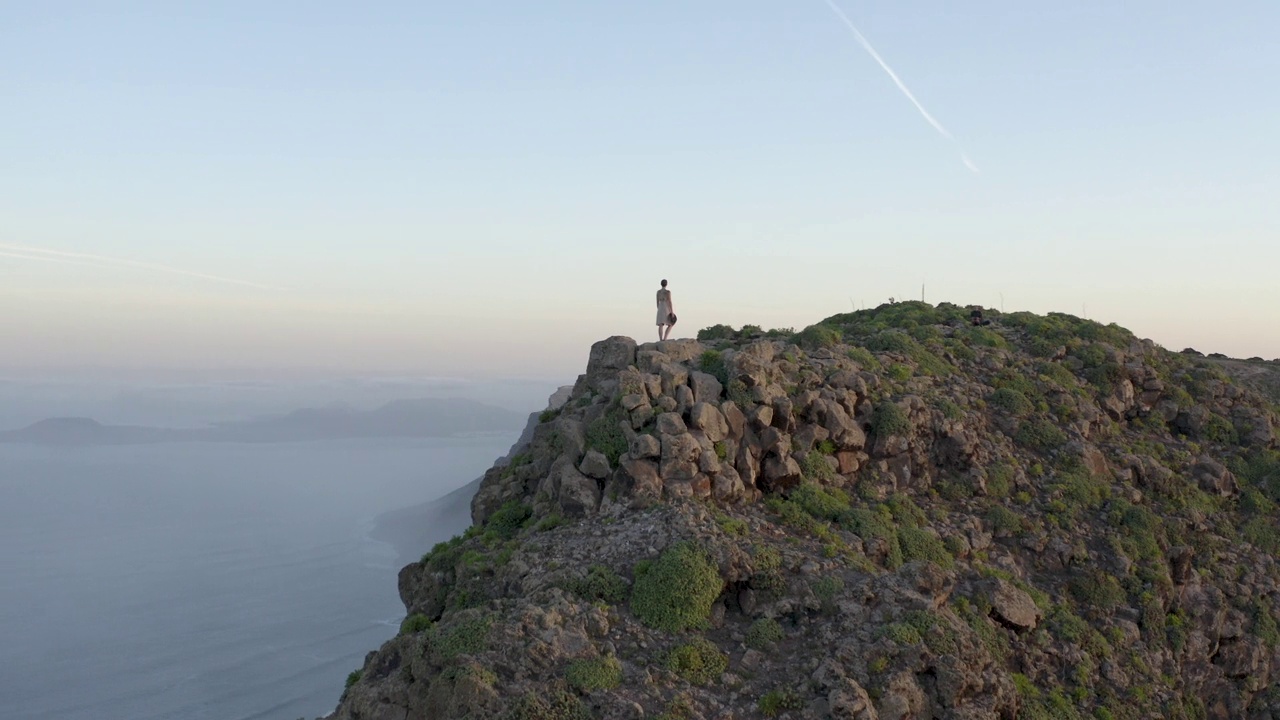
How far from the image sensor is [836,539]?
19.1 meters

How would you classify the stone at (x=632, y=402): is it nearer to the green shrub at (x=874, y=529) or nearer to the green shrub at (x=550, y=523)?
the green shrub at (x=550, y=523)

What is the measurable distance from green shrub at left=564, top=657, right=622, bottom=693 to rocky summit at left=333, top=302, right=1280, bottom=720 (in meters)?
0.05

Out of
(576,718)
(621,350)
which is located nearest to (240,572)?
(621,350)

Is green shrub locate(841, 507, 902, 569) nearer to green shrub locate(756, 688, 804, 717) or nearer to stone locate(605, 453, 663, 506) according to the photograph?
stone locate(605, 453, 663, 506)

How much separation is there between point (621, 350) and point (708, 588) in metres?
8.59

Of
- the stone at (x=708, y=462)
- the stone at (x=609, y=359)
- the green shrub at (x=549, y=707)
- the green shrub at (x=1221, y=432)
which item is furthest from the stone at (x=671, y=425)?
the green shrub at (x=1221, y=432)

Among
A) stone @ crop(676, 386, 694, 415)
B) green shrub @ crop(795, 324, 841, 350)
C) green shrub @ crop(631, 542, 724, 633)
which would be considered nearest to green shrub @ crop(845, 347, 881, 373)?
green shrub @ crop(795, 324, 841, 350)

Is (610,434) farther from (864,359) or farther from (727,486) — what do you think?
(864,359)

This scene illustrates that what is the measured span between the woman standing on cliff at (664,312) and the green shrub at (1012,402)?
10.4m

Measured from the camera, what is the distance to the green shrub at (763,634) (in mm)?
15523

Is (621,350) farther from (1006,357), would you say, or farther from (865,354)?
(1006,357)

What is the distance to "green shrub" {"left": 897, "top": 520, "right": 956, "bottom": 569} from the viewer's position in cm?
2016

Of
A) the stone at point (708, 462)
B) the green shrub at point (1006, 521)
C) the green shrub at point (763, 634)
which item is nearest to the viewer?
the green shrub at point (763, 634)

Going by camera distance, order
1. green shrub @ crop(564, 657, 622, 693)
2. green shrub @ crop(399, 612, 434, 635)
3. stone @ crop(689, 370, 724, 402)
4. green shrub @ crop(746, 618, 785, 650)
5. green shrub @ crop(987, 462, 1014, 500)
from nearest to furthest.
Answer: green shrub @ crop(564, 657, 622, 693)
green shrub @ crop(746, 618, 785, 650)
green shrub @ crop(399, 612, 434, 635)
stone @ crop(689, 370, 724, 402)
green shrub @ crop(987, 462, 1014, 500)
